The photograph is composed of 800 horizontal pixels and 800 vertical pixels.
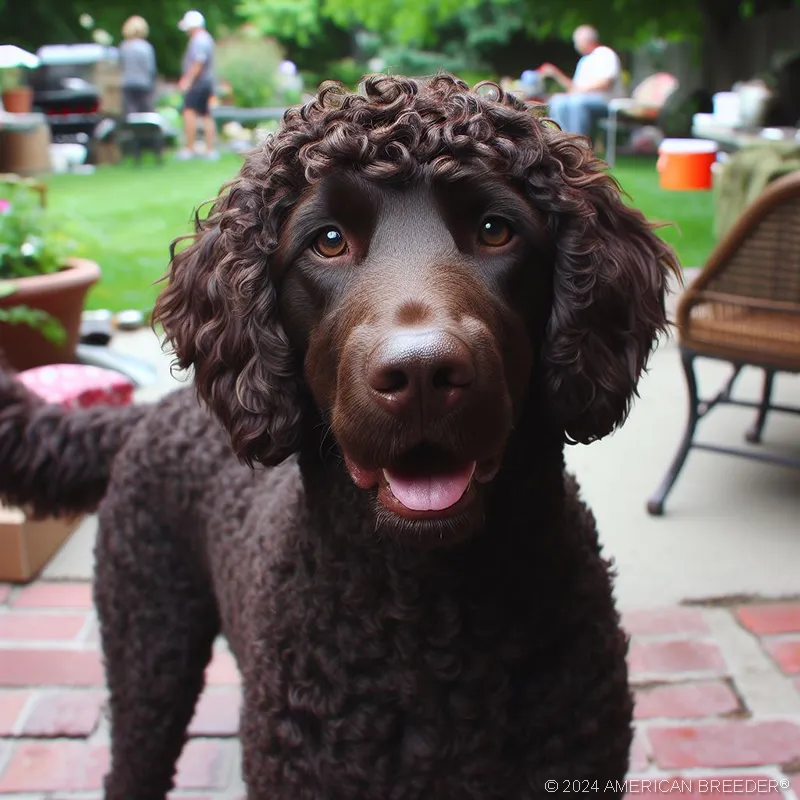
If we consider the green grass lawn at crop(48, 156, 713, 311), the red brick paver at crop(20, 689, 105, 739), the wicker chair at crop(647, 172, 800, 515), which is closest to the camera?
the red brick paver at crop(20, 689, 105, 739)

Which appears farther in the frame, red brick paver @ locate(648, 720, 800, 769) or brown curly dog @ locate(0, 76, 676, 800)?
red brick paver @ locate(648, 720, 800, 769)

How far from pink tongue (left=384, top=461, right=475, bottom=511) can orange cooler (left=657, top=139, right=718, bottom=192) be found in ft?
31.5

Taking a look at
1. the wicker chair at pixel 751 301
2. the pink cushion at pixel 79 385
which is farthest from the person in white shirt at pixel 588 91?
the pink cushion at pixel 79 385

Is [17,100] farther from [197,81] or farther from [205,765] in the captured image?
[205,765]

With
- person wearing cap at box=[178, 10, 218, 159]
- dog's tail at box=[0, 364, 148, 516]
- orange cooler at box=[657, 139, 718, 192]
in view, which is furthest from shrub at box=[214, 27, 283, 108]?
dog's tail at box=[0, 364, 148, 516]

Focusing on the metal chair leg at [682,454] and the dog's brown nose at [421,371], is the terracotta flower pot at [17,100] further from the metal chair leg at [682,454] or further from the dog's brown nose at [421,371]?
the dog's brown nose at [421,371]

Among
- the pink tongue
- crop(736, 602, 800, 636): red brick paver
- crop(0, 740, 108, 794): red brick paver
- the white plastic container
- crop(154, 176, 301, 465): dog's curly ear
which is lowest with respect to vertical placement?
crop(0, 740, 108, 794): red brick paver

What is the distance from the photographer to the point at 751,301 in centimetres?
364

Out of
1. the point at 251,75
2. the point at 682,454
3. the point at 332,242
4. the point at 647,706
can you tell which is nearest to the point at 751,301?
the point at 682,454

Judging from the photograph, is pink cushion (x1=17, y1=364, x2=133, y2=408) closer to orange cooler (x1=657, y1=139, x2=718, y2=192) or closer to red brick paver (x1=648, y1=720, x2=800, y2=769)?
red brick paver (x1=648, y1=720, x2=800, y2=769)

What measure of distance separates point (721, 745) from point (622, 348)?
4.82 feet

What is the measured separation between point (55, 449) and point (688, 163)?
9.22 metres

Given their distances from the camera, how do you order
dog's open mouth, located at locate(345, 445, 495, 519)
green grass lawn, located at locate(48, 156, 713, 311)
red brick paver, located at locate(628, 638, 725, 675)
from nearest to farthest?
1. dog's open mouth, located at locate(345, 445, 495, 519)
2. red brick paver, located at locate(628, 638, 725, 675)
3. green grass lawn, located at locate(48, 156, 713, 311)

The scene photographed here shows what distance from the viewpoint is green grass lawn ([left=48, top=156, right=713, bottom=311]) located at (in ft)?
25.6
